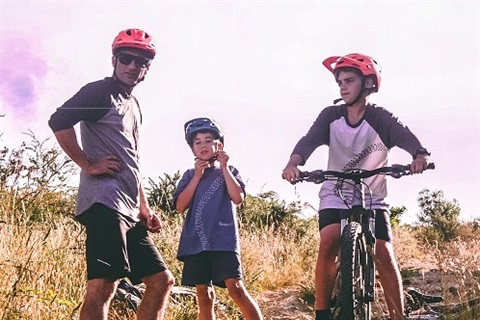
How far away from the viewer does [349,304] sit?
3.83 m

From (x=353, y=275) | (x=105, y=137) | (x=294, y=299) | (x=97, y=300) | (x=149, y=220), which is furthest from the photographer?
(x=294, y=299)

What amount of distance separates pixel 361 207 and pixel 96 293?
67.9 inches

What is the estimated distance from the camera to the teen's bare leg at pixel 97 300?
12.0 ft

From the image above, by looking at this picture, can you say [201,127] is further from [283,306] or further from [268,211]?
[268,211]

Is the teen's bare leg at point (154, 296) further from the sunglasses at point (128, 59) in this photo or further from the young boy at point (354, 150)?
the sunglasses at point (128, 59)

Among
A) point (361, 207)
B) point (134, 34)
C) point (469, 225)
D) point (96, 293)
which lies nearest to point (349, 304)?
point (361, 207)

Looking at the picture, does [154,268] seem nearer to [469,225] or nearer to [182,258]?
[182,258]

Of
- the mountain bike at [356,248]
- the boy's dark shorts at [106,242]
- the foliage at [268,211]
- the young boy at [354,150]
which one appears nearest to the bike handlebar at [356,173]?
the mountain bike at [356,248]

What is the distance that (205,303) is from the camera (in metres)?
4.55

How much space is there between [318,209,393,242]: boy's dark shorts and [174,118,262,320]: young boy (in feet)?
1.89

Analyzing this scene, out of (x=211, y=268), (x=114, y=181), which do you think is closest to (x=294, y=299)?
(x=211, y=268)

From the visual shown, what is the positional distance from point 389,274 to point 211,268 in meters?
1.21

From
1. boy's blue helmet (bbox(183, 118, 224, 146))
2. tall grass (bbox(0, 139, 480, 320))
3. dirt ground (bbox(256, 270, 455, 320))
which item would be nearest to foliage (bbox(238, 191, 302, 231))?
tall grass (bbox(0, 139, 480, 320))

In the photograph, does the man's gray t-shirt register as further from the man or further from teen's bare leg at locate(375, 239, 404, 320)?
teen's bare leg at locate(375, 239, 404, 320)
